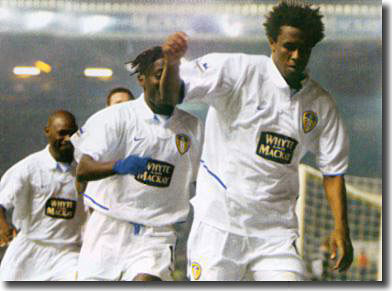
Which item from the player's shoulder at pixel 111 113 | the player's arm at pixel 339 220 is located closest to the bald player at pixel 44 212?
the player's shoulder at pixel 111 113

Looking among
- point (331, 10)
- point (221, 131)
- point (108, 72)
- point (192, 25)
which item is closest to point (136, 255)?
→ point (221, 131)

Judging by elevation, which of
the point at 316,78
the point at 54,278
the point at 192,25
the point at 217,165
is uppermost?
the point at 192,25

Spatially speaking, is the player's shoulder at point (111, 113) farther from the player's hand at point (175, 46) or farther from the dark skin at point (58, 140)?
the player's hand at point (175, 46)

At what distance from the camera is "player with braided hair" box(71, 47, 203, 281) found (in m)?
2.89

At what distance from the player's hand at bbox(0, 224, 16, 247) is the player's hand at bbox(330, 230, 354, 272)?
1693mm

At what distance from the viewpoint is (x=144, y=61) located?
2939 mm

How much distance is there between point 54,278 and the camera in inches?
121

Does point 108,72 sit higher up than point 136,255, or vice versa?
point 108,72

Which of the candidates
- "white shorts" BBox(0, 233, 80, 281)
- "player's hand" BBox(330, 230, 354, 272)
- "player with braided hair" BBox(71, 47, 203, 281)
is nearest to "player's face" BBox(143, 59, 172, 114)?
"player with braided hair" BBox(71, 47, 203, 281)

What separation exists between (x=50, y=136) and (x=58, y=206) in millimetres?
380

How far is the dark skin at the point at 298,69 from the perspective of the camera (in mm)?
2898

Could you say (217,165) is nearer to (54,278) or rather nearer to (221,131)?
(221,131)

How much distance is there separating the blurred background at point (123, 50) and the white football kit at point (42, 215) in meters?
0.10

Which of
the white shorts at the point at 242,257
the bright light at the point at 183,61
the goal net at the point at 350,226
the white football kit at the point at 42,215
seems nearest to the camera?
the white shorts at the point at 242,257
